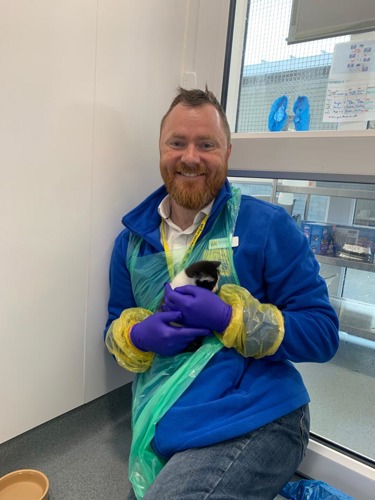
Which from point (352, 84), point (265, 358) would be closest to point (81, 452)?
point (265, 358)

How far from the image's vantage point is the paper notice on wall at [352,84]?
119 cm

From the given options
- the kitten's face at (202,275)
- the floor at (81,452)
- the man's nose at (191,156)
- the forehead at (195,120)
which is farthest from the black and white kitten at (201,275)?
the floor at (81,452)

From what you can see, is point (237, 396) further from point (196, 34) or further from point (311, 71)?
point (196, 34)

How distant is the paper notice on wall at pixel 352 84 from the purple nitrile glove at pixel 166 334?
2.91ft

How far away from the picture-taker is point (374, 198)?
124 centimetres

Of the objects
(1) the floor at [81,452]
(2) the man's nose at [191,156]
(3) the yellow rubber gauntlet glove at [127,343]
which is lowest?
(1) the floor at [81,452]

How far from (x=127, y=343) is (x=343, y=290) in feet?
3.32

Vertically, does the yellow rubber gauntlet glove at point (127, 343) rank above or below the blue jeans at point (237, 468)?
above

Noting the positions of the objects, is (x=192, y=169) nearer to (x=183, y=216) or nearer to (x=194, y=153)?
(x=194, y=153)

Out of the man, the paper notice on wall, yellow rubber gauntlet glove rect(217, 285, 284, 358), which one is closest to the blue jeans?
the man

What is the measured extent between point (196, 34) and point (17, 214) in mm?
1020

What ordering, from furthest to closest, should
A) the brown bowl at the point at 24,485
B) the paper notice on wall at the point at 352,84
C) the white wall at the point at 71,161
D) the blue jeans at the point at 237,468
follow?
the paper notice on wall at the point at 352,84, the brown bowl at the point at 24,485, the white wall at the point at 71,161, the blue jeans at the point at 237,468

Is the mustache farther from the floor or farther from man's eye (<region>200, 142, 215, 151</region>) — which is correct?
the floor

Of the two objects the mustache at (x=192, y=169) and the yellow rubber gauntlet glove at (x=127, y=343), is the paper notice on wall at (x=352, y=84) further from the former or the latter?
the yellow rubber gauntlet glove at (x=127, y=343)
